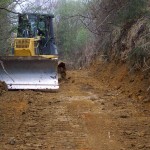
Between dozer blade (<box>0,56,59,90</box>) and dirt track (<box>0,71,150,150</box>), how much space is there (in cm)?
39

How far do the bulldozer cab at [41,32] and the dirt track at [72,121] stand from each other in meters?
3.58

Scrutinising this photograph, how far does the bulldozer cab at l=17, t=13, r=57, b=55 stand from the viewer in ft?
47.8

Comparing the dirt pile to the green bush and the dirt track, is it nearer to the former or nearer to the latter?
the dirt track

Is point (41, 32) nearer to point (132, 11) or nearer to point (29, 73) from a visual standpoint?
point (29, 73)

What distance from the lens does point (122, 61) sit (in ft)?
48.2

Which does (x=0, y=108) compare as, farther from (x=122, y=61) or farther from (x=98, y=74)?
(x=98, y=74)

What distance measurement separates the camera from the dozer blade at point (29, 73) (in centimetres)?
1167

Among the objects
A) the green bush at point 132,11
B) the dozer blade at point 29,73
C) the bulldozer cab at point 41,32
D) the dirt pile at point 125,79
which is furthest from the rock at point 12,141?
the bulldozer cab at point 41,32

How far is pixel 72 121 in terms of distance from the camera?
8.06 metres

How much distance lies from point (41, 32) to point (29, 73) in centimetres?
363

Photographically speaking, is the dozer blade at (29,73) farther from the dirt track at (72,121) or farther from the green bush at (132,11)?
the green bush at (132,11)

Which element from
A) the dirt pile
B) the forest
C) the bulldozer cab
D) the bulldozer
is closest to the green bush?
the forest

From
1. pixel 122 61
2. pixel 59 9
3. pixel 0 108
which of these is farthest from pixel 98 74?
pixel 59 9

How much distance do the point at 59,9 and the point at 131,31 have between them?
2731cm
